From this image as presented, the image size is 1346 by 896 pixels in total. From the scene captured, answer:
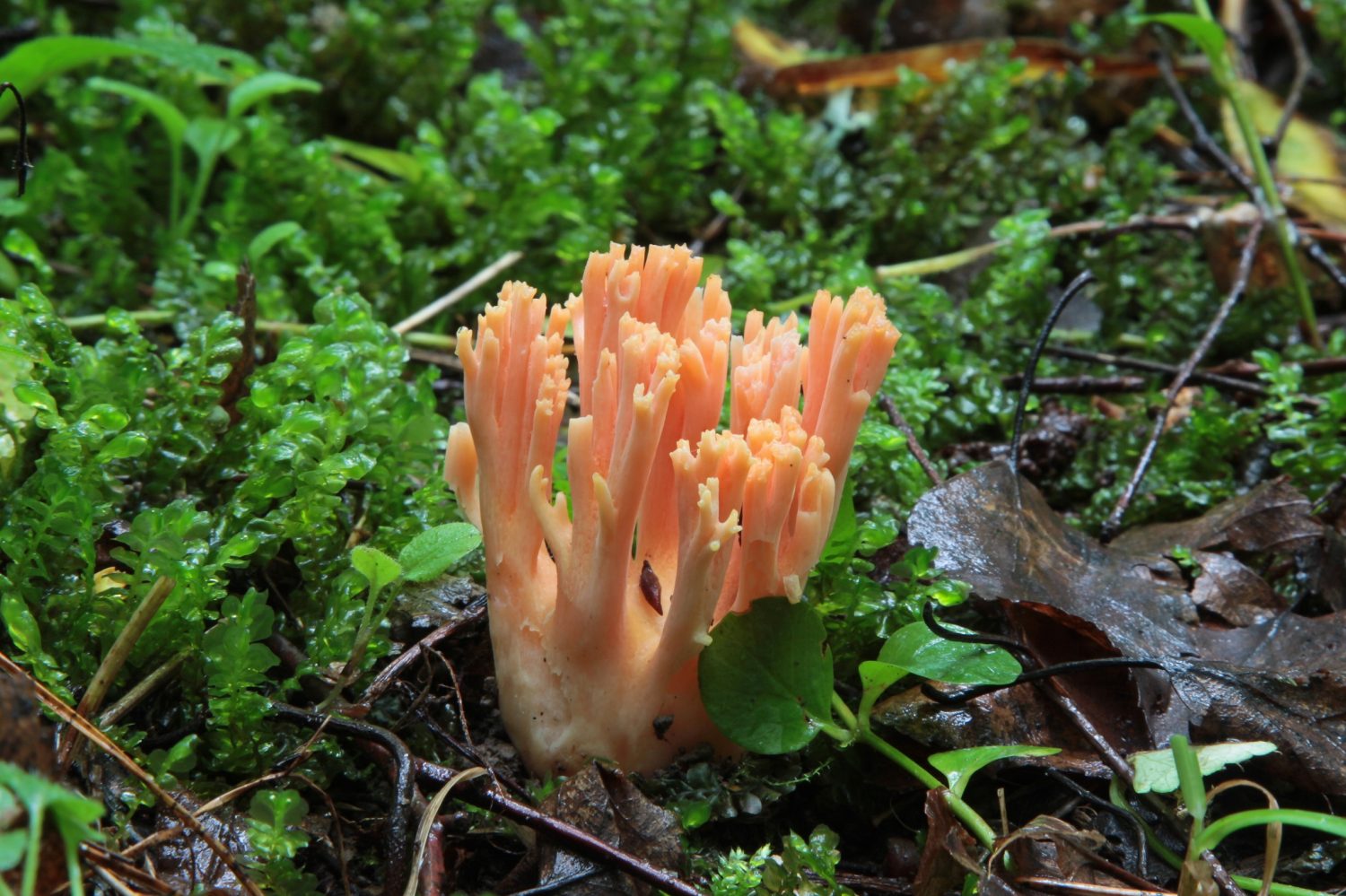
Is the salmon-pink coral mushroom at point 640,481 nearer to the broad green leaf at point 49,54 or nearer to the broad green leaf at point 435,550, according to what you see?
the broad green leaf at point 435,550

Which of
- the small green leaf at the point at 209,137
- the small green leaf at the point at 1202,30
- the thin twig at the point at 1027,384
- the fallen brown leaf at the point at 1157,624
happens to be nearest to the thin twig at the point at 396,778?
the fallen brown leaf at the point at 1157,624

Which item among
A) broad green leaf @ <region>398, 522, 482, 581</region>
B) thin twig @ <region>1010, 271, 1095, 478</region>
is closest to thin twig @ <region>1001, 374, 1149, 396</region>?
thin twig @ <region>1010, 271, 1095, 478</region>

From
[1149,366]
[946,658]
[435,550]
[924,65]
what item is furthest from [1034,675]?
[924,65]

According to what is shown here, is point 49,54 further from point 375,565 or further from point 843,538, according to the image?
point 843,538

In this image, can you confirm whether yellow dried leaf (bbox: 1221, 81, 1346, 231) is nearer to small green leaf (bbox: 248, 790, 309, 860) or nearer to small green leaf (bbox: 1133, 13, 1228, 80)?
small green leaf (bbox: 1133, 13, 1228, 80)

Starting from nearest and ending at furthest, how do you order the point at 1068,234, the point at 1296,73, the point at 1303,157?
the point at 1068,234
the point at 1303,157
the point at 1296,73

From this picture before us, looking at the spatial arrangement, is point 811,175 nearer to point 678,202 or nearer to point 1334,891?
point 678,202
